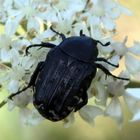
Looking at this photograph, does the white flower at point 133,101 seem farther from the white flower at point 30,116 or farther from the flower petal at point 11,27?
the flower petal at point 11,27

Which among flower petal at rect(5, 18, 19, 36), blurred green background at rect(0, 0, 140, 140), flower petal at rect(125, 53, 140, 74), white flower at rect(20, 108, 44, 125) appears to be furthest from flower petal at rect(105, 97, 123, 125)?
blurred green background at rect(0, 0, 140, 140)

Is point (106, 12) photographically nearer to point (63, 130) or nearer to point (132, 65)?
point (132, 65)

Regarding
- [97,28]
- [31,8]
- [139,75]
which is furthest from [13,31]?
[139,75]

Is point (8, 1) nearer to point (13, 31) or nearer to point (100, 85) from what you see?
point (13, 31)

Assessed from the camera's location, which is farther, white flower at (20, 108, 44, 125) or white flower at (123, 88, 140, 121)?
white flower at (20, 108, 44, 125)

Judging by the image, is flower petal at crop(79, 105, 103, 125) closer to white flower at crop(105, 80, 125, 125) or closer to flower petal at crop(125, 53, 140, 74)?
white flower at crop(105, 80, 125, 125)

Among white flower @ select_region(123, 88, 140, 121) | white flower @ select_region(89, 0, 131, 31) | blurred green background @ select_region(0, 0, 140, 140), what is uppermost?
white flower @ select_region(89, 0, 131, 31)

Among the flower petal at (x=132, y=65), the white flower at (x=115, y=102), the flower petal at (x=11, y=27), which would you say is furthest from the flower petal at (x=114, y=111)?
the flower petal at (x=11, y=27)

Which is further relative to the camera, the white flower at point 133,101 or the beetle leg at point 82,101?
the beetle leg at point 82,101
